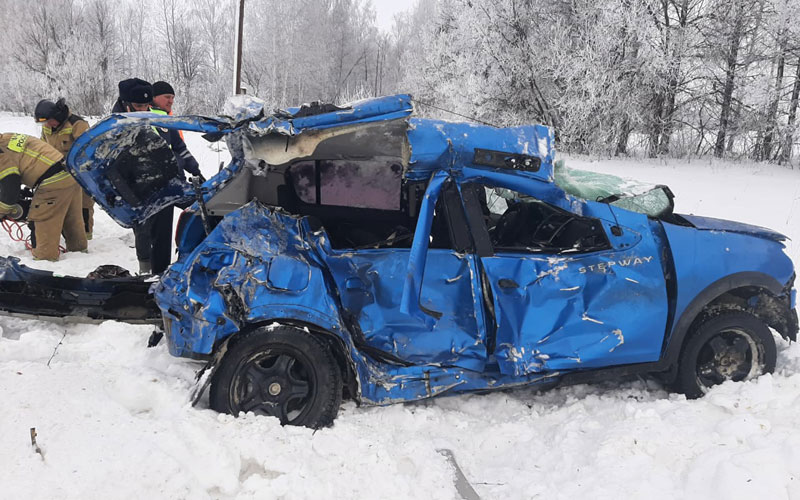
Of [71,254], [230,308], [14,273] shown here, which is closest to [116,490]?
[230,308]

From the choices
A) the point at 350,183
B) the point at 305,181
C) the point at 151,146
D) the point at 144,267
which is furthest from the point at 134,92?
the point at 350,183

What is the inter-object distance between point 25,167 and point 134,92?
61.1 inches

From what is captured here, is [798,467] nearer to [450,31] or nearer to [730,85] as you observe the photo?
[730,85]

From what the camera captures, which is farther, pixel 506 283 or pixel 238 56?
pixel 238 56

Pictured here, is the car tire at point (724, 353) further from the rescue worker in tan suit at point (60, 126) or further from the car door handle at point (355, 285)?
the rescue worker in tan suit at point (60, 126)

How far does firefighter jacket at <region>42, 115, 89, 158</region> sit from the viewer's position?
692 cm

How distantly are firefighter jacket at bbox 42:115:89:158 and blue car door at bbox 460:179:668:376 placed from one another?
6.18 meters

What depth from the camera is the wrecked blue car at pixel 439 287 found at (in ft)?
9.95

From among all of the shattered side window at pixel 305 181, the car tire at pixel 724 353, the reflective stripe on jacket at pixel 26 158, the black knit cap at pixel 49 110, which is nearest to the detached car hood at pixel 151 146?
the shattered side window at pixel 305 181

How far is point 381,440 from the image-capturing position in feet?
9.89

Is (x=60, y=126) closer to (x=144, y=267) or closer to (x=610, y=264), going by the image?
(x=144, y=267)

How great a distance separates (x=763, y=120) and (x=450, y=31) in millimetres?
13299

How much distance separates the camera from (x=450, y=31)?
76.6 ft

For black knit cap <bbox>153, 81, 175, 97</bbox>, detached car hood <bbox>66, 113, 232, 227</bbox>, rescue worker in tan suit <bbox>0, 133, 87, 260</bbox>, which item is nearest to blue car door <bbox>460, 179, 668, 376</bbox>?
detached car hood <bbox>66, 113, 232, 227</bbox>
